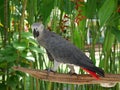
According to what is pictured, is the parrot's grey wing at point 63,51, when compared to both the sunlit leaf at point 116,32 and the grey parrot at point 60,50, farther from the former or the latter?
the sunlit leaf at point 116,32

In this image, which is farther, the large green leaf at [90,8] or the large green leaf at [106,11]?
the large green leaf at [90,8]

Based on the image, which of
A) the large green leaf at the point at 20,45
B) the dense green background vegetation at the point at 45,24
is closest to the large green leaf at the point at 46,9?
the dense green background vegetation at the point at 45,24

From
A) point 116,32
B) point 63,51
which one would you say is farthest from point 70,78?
point 116,32

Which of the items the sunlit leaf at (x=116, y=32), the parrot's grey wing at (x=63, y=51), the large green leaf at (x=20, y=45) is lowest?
the parrot's grey wing at (x=63, y=51)

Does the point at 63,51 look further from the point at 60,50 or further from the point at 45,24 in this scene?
the point at 45,24

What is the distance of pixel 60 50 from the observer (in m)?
0.77

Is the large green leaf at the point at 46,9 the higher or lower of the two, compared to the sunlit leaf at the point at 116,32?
higher

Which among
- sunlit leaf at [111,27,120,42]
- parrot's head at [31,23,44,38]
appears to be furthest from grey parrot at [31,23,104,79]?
sunlit leaf at [111,27,120,42]

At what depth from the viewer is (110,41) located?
0.88m

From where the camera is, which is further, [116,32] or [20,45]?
[116,32]

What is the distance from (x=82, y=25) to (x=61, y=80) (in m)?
0.24

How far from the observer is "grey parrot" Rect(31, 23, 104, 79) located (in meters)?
0.72

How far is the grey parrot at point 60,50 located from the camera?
2.35 ft

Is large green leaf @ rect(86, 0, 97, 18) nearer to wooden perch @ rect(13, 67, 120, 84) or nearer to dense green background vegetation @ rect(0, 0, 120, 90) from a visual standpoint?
dense green background vegetation @ rect(0, 0, 120, 90)
